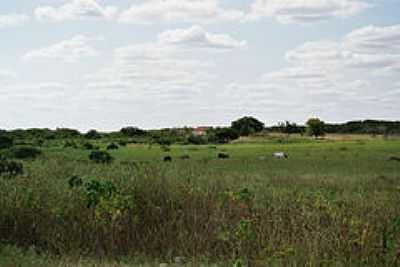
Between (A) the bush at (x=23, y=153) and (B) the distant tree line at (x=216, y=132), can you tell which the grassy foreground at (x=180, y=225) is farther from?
(B) the distant tree line at (x=216, y=132)

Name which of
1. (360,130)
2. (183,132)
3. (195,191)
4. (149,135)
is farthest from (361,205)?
(360,130)

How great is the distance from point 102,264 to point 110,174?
11.3 feet

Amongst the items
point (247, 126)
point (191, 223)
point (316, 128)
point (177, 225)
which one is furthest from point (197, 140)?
point (177, 225)

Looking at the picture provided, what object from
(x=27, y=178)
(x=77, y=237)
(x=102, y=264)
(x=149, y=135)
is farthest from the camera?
(x=149, y=135)

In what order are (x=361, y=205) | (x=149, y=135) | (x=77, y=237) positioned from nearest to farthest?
(x=77, y=237), (x=361, y=205), (x=149, y=135)

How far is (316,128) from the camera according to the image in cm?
8112

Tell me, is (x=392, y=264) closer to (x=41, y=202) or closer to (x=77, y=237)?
(x=77, y=237)

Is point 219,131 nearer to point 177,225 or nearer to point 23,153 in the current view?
point 23,153

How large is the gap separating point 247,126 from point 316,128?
10247mm

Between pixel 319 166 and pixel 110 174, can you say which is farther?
pixel 319 166

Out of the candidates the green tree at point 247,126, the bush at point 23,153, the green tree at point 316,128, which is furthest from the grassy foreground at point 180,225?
the green tree at point 316,128

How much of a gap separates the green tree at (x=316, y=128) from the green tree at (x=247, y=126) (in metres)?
6.16

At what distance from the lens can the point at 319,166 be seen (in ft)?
99.6

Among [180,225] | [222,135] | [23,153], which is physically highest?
[222,135]
